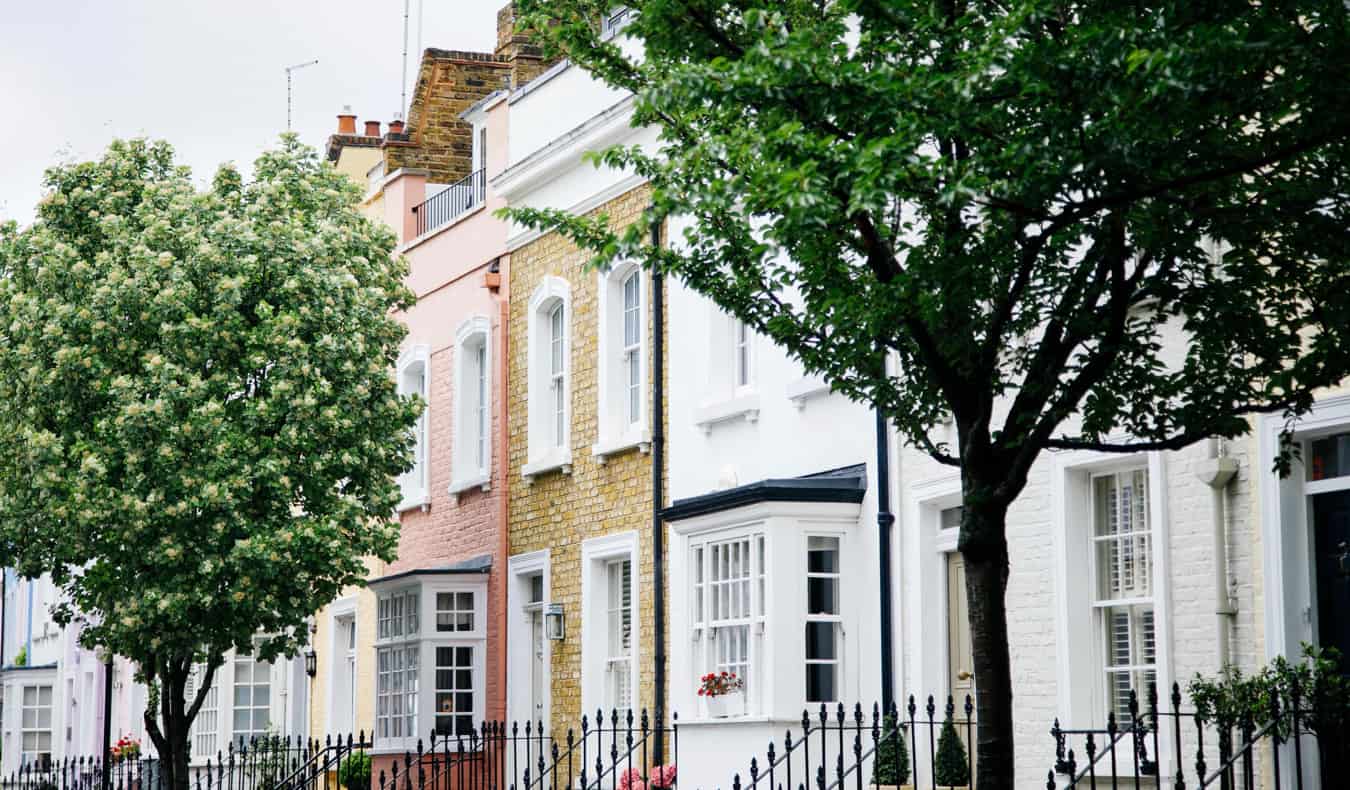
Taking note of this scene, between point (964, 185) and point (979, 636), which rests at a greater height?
point (964, 185)

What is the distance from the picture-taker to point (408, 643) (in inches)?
979

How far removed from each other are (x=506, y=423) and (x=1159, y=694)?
39.5 ft

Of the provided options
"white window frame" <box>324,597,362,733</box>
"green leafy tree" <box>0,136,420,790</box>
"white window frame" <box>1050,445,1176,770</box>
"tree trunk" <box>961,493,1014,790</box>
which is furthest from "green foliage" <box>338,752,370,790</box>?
"tree trunk" <box>961,493,1014,790</box>

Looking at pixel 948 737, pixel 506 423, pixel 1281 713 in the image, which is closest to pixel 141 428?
pixel 506 423

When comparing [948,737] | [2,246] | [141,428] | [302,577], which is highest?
[2,246]

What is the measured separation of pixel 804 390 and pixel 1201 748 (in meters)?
7.18

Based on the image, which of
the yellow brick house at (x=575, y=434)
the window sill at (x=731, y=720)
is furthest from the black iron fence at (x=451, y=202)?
the window sill at (x=731, y=720)

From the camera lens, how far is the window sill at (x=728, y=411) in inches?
738

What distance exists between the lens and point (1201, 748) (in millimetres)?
11016

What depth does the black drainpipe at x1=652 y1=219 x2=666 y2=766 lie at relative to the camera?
65.9 ft

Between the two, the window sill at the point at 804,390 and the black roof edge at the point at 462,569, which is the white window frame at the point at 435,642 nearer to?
the black roof edge at the point at 462,569

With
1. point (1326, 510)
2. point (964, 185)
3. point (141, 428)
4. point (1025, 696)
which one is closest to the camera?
point (964, 185)

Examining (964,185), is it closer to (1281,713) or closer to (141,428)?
(1281,713)

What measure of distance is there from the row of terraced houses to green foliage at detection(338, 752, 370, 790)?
71 centimetres
